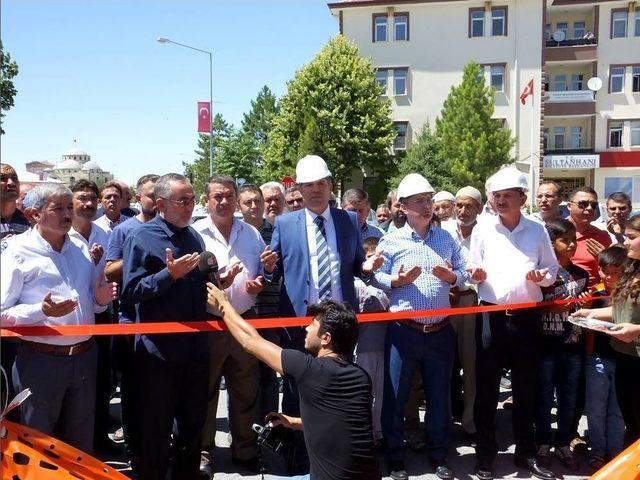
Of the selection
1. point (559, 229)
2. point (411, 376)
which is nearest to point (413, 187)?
point (559, 229)

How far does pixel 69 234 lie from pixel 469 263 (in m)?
3.07

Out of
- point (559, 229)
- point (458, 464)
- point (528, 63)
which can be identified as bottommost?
point (458, 464)

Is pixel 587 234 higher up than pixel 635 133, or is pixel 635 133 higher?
pixel 635 133

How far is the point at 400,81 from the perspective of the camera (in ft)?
123

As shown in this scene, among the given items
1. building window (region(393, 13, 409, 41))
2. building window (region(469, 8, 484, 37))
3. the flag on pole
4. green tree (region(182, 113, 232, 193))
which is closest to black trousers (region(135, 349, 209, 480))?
the flag on pole

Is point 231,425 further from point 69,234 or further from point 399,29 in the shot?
point 399,29

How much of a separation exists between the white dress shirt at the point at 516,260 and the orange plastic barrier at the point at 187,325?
9 cm

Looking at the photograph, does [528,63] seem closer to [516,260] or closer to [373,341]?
[516,260]

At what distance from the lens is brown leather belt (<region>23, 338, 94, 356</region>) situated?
354cm

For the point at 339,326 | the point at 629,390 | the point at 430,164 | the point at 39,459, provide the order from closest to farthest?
the point at 39,459 → the point at 339,326 → the point at 629,390 → the point at 430,164

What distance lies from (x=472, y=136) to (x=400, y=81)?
7045mm

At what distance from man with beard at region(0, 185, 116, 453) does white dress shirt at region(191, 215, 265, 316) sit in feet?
3.66

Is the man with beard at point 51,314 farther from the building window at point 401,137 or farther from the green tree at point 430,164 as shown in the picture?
the building window at point 401,137

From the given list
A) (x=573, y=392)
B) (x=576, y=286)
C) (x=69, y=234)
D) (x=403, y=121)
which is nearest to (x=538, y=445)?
(x=573, y=392)
